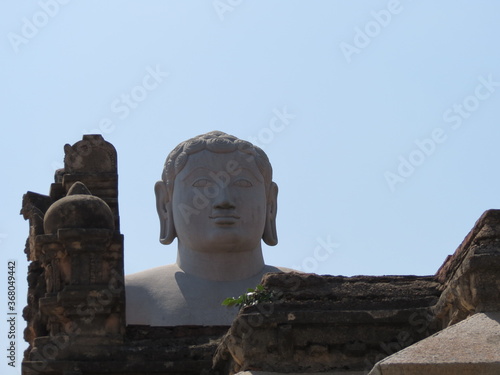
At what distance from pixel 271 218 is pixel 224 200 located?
1.36m

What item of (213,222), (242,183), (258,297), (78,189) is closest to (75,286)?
(78,189)

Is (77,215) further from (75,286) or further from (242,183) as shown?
(242,183)

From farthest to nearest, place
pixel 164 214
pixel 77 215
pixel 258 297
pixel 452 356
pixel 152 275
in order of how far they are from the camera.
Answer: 1. pixel 164 214
2. pixel 152 275
3. pixel 77 215
4. pixel 258 297
5. pixel 452 356

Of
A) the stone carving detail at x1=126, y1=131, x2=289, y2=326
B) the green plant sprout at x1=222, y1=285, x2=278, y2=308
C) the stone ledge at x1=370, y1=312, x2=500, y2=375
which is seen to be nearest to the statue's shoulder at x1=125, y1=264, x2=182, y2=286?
the stone carving detail at x1=126, y1=131, x2=289, y2=326

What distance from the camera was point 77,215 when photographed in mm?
17547

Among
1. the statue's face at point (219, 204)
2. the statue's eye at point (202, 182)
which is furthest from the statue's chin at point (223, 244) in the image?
the statue's eye at point (202, 182)

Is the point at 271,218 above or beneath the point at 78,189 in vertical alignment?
beneath

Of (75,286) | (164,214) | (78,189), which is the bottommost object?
(75,286)

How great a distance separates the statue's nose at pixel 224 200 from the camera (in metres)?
19.3

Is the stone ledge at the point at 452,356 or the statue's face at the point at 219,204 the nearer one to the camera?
the stone ledge at the point at 452,356

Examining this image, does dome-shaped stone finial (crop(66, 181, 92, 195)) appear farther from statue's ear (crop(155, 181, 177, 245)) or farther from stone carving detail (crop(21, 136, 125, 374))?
statue's ear (crop(155, 181, 177, 245))

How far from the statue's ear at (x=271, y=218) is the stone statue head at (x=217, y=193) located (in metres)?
0.03

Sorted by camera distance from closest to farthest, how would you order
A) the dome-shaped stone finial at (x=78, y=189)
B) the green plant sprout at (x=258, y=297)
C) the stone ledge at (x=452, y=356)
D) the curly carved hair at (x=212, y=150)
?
the stone ledge at (x=452, y=356) → the green plant sprout at (x=258, y=297) → the dome-shaped stone finial at (x=78, y=189) → the curly carved hair at (x=212, y=150)

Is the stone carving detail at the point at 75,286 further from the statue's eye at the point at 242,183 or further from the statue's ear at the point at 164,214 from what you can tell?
the statue's eye at the point at 242,183
